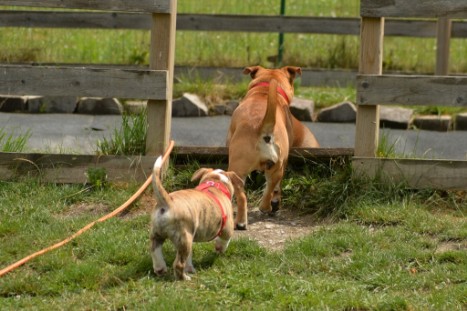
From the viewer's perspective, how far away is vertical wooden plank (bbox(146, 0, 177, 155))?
8023 millimetres

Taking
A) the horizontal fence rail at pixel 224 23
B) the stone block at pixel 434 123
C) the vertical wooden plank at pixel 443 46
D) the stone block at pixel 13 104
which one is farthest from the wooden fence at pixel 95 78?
the vertical wooden plank at pixel 443 46

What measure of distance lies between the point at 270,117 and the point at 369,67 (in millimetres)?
1082

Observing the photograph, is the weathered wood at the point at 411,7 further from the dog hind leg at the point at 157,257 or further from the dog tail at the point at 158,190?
the dog hind leg at the point at 157,257

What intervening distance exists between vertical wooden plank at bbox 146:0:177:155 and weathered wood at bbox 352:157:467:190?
161cm

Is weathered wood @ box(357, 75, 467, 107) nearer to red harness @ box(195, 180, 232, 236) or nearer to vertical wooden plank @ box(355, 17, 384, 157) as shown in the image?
vertical wooden plank @ box(355, 17, 384, 157)

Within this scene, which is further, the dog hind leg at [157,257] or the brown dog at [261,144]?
the brown dog at [261,144]

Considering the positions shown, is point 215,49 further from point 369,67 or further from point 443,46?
point 369,67

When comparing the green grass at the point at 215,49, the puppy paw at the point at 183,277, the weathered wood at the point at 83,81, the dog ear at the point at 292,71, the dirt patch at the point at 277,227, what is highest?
the green grass at the point at 215,49

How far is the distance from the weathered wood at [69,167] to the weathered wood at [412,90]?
1890 millimetres

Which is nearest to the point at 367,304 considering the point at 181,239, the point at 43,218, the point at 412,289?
the point at 412,289

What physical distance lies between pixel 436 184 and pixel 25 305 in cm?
365

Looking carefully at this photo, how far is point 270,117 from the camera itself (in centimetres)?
739

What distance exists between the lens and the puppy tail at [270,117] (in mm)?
7272

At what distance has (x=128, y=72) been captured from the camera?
8000 millimetres
